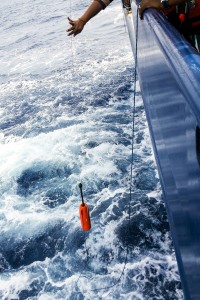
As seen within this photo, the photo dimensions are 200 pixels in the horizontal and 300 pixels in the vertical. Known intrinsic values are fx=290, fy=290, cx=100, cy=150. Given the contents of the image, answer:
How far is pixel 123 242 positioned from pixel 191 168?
2.52m

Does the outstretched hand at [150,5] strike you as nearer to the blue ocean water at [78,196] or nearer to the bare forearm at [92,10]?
the bare forearm at [92,10]

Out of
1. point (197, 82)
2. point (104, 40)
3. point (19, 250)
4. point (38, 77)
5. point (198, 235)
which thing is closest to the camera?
point (197, 82)

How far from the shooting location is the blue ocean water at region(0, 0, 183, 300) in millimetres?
3355

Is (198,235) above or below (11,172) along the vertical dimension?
above

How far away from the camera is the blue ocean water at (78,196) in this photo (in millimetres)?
3355

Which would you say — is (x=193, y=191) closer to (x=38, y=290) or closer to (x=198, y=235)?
(x=198, y=235)

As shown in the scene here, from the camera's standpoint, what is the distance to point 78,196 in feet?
15.3

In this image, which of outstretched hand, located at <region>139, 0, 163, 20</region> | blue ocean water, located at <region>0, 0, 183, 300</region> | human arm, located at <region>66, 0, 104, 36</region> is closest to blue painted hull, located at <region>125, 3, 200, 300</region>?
outstretched hand, located at <region>139, 0, 163, 20</region>

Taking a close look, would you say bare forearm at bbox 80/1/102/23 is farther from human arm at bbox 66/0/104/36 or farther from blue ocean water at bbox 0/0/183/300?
blue ocean water at bbox 0/0/183/300

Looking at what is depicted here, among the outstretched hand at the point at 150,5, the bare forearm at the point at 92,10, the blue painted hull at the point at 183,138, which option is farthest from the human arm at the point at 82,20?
the blue painted hull at the point at 183,138

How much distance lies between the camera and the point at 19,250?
3.93 meters

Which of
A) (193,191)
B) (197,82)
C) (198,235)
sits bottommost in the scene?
(198,235)

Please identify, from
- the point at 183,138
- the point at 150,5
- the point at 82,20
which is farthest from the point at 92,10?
the point at 183,138

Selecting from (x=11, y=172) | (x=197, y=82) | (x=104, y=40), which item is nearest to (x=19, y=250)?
(x=11, y=172)
